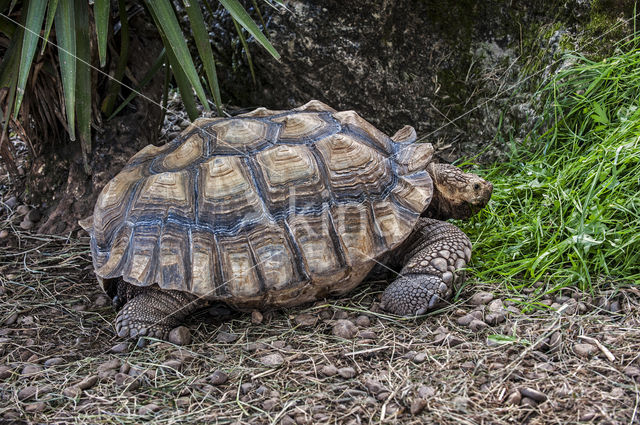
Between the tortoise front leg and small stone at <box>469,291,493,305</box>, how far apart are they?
109 mm

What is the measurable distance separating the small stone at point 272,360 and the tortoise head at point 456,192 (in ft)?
4.27

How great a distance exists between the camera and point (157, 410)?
2172 millimetres

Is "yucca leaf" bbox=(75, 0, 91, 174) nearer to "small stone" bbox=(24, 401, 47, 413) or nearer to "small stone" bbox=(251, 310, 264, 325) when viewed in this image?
"small stone" bbox=(251, 310, 264, 325)

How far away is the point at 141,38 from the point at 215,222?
165 centimetres

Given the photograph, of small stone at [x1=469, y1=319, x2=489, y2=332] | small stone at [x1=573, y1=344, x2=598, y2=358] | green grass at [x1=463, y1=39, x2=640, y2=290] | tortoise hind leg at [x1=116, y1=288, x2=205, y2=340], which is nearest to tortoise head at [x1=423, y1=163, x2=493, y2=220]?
green grass at [x1=463, y1=39, x2=640, y2=290]

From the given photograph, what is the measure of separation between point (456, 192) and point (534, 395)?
4.45 ft

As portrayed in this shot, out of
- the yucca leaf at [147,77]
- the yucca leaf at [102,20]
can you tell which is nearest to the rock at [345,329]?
the yucca leaf at [102,20]

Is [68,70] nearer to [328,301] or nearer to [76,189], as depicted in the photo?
[76,189]

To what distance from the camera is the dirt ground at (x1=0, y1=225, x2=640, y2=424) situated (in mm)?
2080

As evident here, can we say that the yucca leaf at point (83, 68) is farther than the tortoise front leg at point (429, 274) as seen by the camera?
Yes

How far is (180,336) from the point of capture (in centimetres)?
269

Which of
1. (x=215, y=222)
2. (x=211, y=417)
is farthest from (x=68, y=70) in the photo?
(x=211, y=417)

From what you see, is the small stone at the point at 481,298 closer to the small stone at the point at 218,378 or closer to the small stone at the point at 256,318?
the small stone at the point at 256,318

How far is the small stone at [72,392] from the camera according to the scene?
2254mm
